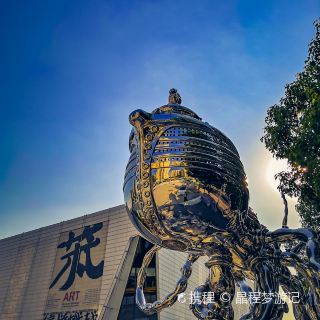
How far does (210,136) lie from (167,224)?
447 millimetres

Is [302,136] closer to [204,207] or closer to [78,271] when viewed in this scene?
[204,207]

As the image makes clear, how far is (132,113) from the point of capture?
1499 mm

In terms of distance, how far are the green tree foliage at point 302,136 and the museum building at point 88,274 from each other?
11.9 metres

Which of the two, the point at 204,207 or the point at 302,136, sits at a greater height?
the point at 302,136

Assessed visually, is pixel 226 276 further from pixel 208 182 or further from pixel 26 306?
pixel 26 306

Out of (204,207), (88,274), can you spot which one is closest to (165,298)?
(204,207)

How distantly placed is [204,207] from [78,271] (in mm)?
20601

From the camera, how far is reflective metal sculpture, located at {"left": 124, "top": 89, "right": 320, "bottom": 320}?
143cm

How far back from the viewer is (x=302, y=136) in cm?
581

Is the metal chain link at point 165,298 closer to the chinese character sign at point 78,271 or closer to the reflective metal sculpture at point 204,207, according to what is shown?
the reflective metal sculpture at point 204,207

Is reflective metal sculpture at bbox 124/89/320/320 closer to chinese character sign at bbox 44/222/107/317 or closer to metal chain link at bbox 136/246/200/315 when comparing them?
metal chain link at bbox 136/246/200/315

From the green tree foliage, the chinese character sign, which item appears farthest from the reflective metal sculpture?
the chinese character sign

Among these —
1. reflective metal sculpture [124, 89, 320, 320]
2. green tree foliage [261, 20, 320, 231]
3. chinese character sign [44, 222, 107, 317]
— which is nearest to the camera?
reflective metal sculpture [124, 89, 320, 320]

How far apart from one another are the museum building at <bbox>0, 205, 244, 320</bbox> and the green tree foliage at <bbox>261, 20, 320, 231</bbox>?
1186cm
